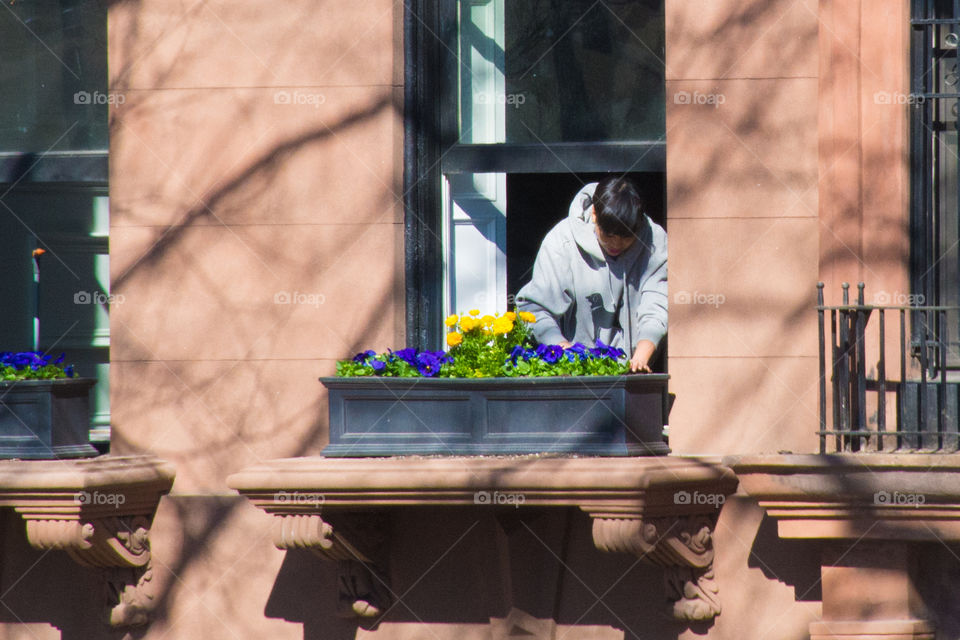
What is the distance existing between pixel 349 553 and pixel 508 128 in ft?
8.87

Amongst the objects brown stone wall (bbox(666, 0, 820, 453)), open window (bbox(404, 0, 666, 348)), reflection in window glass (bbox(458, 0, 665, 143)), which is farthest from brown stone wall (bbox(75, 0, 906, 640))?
reflection in window glass (bbox(458, 0, 665, 143))

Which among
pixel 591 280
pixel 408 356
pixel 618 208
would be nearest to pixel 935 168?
pixel 618 208

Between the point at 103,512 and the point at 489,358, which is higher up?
the point at 489,358

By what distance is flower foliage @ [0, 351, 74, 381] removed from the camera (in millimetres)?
9758

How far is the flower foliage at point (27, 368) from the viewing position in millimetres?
9758

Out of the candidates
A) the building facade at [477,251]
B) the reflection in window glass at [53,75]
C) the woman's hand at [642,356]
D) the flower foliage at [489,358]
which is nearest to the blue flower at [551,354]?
the flower foliage at [489,358]

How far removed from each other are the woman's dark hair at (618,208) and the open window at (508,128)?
172mm

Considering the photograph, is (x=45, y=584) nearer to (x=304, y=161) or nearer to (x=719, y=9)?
(x=304, y=161)

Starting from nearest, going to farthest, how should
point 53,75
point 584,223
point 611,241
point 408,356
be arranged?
point 408,356 < point 611,241 < point 584,223 < point 53,75

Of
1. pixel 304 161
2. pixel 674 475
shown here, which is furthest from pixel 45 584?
pixel 674 475

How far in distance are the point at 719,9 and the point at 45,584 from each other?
5.19m

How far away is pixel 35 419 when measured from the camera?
→ 9641 millimetres

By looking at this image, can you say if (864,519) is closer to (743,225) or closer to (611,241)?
(743,225)

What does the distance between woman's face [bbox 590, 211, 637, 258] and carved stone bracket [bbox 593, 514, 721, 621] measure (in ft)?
5.45
